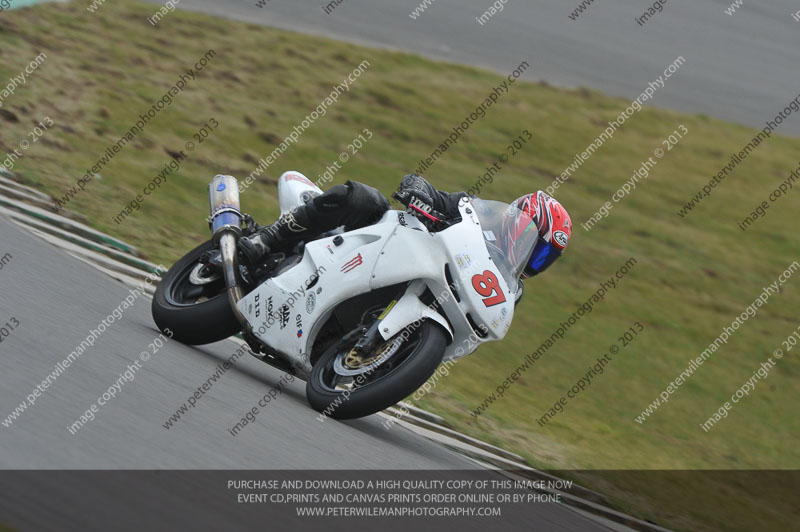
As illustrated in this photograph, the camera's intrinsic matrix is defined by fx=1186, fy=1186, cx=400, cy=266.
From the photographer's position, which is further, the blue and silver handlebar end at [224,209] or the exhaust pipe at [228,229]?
the blue and silver handlebar end at [224,209]

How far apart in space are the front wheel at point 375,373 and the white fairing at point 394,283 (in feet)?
0.31

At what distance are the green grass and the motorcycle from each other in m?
1.60

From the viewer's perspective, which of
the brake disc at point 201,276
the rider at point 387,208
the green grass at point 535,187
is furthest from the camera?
the green grass at point 535,187

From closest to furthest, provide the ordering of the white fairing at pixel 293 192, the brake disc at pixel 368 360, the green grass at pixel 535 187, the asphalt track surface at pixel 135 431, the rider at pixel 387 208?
the asphalt track surface at pixel 135 431 < the brake disc at pixel 368 360 < the rider at pixel 387 208 < the white fairing at pixel 293 192 < the green grass at pixel 535 187

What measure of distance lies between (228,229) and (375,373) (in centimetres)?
144

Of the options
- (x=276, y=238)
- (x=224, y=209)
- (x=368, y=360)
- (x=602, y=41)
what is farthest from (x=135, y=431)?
(x=602, y=41)

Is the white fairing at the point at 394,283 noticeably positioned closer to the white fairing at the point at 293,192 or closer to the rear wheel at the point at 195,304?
the rear wheel at the point at 195,304

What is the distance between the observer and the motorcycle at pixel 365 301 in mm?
5973

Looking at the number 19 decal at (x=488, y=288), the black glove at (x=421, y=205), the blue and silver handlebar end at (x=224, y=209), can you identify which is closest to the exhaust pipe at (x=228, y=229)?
the blue and silver handlebar end at (x=224, y=209)

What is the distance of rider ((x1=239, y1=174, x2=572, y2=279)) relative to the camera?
634 centimetres

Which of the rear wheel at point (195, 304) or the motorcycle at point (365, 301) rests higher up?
the motorcycle at point (365, 301)

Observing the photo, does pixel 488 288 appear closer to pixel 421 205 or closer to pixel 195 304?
pixel 421 205

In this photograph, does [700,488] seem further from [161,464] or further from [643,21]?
[643,21]

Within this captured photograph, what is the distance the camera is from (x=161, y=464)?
4.08 metres
